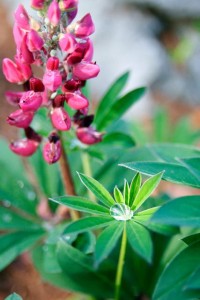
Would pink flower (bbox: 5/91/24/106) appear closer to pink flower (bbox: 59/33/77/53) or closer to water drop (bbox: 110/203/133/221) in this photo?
pink flower (bbox: 59/33/77/53)

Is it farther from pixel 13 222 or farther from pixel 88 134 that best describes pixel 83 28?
pixel 13 222

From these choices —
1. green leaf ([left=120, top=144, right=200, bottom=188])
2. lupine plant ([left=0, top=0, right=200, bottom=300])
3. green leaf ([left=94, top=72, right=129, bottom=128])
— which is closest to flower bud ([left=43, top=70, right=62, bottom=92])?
lupine plant ([left=0, top=0, right=200, bottom=300])

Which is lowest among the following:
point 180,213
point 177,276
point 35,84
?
point 177,276

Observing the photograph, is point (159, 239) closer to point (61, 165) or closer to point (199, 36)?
point (61, 165)

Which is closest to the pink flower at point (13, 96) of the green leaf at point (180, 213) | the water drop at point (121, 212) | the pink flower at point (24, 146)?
the pink flower at point (24, 146)

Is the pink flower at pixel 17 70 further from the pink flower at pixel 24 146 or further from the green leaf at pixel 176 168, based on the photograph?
the green leaf at pixel 176 168

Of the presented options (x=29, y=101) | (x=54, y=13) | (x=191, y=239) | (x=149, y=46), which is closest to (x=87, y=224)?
(x=191, y=239)

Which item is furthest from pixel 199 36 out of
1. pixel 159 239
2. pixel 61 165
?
pixel 61 165
